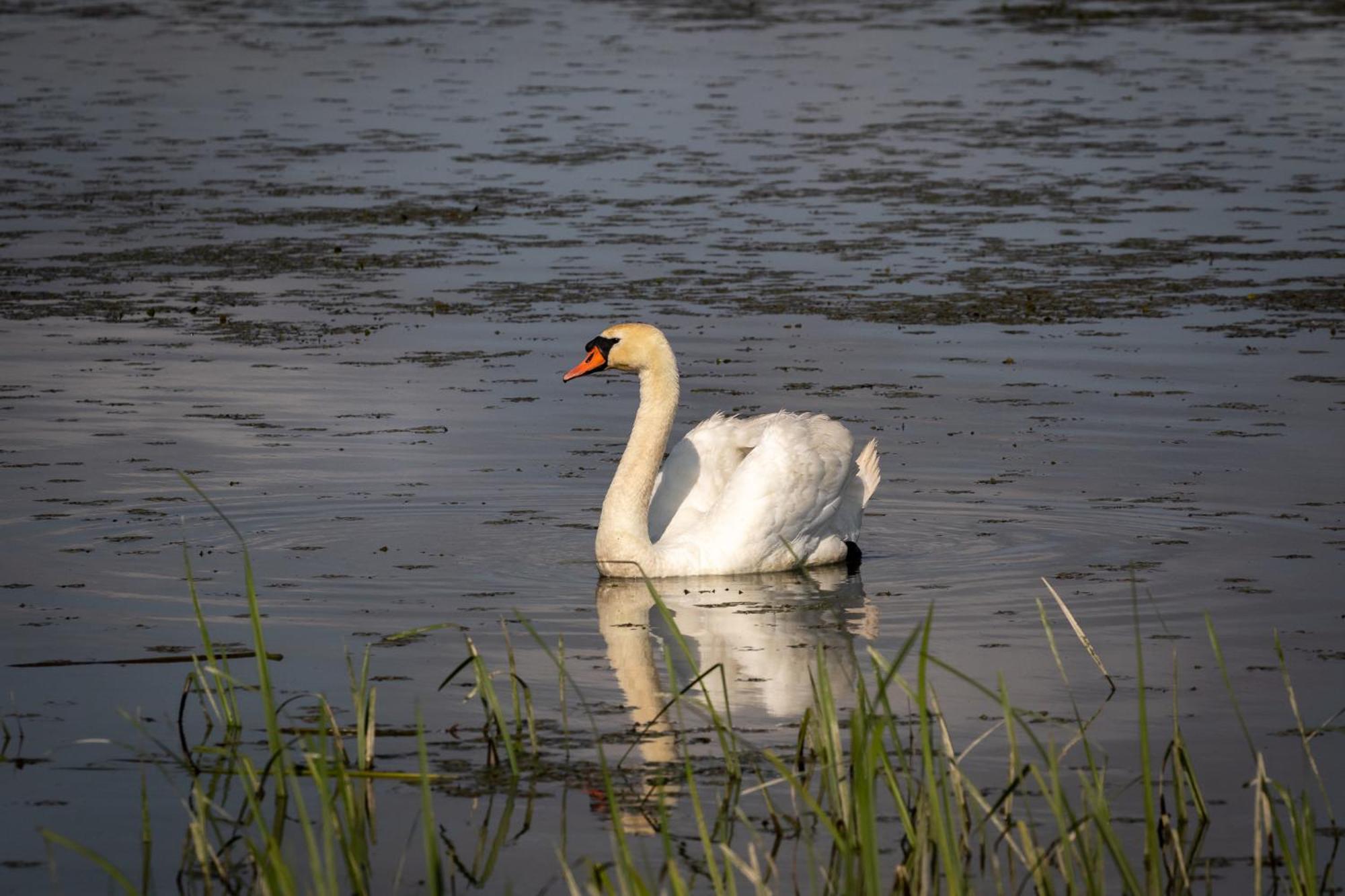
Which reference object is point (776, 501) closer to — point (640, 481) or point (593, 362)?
point (640, 481)

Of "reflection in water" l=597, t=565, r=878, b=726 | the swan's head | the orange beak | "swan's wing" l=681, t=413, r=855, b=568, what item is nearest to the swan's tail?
"swan's wing" l=681, t=413, r=855, b=568

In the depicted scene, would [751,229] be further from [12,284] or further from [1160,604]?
[1160,604]

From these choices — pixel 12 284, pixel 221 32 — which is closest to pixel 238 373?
pixel 12 284

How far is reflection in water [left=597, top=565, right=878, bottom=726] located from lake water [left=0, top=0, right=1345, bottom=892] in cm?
3

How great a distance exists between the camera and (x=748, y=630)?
8.55 meters

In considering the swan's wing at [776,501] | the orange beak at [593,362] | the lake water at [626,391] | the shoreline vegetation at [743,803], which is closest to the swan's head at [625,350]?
the orange beak at [593,362]

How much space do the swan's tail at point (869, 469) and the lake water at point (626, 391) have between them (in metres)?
0.23

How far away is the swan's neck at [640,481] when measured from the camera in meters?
9.43

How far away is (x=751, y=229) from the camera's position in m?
19.2

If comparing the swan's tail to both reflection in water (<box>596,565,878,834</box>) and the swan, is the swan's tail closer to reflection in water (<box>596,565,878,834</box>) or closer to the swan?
the swan

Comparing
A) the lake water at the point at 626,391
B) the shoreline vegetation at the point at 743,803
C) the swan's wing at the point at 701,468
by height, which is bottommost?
the lake water at the point at 626,391

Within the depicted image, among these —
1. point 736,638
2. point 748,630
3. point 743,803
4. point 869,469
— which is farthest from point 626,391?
point 743,803

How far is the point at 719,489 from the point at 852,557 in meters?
0.64

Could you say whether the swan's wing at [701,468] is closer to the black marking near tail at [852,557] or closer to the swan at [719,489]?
the swan at [719,489]
